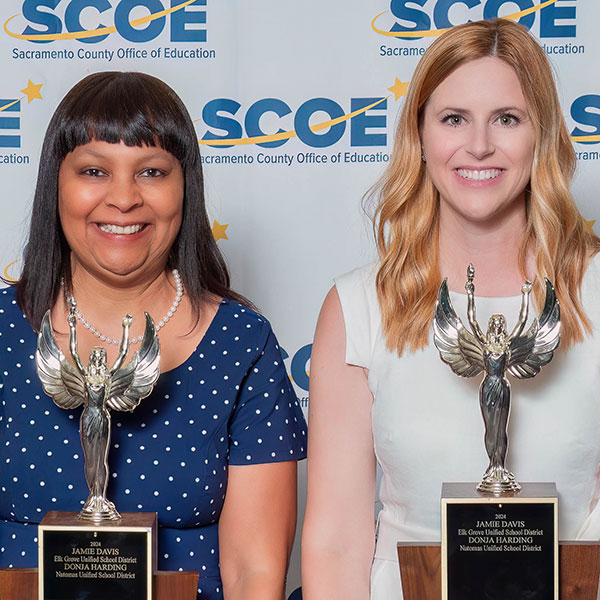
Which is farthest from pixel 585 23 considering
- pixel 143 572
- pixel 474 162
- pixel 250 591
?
pixel 143 572

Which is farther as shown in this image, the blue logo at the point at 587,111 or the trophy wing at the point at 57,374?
the blue logo at the point at 587,111

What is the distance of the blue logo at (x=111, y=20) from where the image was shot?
2.42 m

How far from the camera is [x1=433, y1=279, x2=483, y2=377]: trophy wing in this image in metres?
1.27

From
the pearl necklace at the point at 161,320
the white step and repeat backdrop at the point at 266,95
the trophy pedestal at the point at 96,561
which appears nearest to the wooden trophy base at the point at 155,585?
the trophy pedestal at the point at 96,561

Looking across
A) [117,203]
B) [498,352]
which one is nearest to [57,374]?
[117,203]

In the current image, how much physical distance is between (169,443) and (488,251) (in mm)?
508

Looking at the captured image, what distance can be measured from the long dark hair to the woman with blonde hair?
0.22 metres

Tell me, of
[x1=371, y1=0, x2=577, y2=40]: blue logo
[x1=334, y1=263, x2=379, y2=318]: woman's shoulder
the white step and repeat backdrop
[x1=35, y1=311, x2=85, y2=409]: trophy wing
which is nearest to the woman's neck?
[x1=334, y1=263, x2=379, y2=318]: woman's shoulder

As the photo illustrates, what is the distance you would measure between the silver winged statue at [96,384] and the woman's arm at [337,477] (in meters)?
0.29

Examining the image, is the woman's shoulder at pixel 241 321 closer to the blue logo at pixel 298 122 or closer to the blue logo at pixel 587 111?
the blue logo at pixel 298 122

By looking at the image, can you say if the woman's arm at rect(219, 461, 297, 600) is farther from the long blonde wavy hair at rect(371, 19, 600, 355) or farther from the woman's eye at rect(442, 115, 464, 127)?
the woman's eye at rect(442, 115, 464, 127)

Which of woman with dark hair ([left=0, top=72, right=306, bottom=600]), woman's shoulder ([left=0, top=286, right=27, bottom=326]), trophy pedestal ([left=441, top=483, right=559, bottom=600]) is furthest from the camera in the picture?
woman's shoulder ([left=0, top=286, right=27, bottom=326])

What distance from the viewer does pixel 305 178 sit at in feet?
7.98

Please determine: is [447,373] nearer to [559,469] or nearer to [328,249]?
[559,469]
